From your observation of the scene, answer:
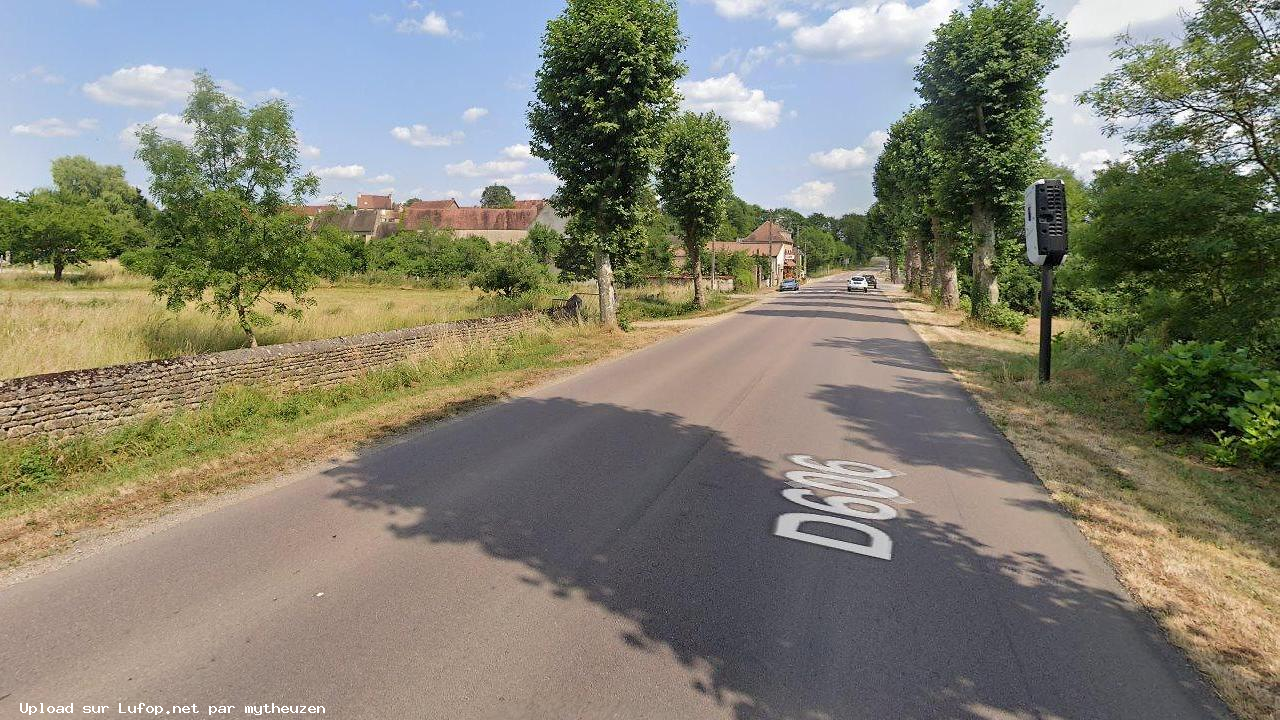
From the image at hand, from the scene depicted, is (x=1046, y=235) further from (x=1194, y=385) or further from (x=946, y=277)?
(x=946, y=277)

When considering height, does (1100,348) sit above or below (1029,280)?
below

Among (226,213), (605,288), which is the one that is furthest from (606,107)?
(226,213)

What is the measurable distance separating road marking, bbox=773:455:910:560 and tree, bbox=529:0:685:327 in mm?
12707

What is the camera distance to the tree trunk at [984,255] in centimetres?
1959

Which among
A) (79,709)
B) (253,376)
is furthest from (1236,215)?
(253,376)

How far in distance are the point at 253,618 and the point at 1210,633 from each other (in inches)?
215

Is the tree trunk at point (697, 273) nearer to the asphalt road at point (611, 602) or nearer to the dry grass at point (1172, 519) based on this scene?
the dry grass at point (1172, 519)

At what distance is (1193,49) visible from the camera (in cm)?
942

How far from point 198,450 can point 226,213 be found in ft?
18.0

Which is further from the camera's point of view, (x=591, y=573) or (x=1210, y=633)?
(x=591, y=573)

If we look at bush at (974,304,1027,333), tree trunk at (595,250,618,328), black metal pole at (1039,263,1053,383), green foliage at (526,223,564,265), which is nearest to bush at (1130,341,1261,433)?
black metal pole at (1039,263,1053,383)

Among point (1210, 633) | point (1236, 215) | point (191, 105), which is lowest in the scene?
point (1210, 633)

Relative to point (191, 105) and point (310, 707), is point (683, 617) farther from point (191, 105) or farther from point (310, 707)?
point (191, 105)

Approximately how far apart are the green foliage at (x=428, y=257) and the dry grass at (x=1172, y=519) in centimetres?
3649
